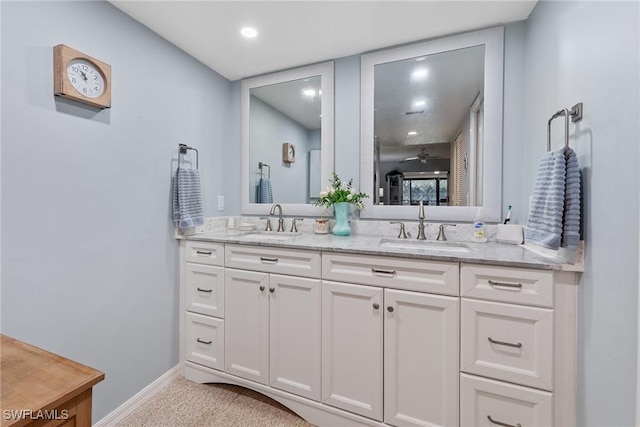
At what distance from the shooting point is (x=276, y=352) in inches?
65.7

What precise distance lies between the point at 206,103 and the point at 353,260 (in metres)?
1.74

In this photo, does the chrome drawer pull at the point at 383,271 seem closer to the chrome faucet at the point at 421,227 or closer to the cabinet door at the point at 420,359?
the cabinet door at the point at 420,359

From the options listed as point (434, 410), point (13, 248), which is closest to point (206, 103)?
point (13, 248)

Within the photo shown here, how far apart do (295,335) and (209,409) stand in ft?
2.31

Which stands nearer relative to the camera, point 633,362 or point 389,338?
point 633,362

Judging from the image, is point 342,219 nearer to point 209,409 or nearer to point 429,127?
point 429,127

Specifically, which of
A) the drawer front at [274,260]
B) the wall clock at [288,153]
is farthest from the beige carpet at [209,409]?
the wall clock at [288,153]

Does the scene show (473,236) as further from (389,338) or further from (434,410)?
(434,410)

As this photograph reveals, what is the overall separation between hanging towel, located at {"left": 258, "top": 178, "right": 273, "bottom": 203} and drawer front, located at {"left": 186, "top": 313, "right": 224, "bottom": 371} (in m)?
1.02

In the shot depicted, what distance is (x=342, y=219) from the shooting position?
6.64ft

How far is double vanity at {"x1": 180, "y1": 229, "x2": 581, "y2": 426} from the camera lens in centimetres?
117

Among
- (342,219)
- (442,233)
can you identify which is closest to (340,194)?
(342,219)

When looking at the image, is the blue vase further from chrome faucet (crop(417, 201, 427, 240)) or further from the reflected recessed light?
the reflected recessed light

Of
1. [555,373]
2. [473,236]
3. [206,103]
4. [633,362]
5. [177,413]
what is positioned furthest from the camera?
[206,103]
